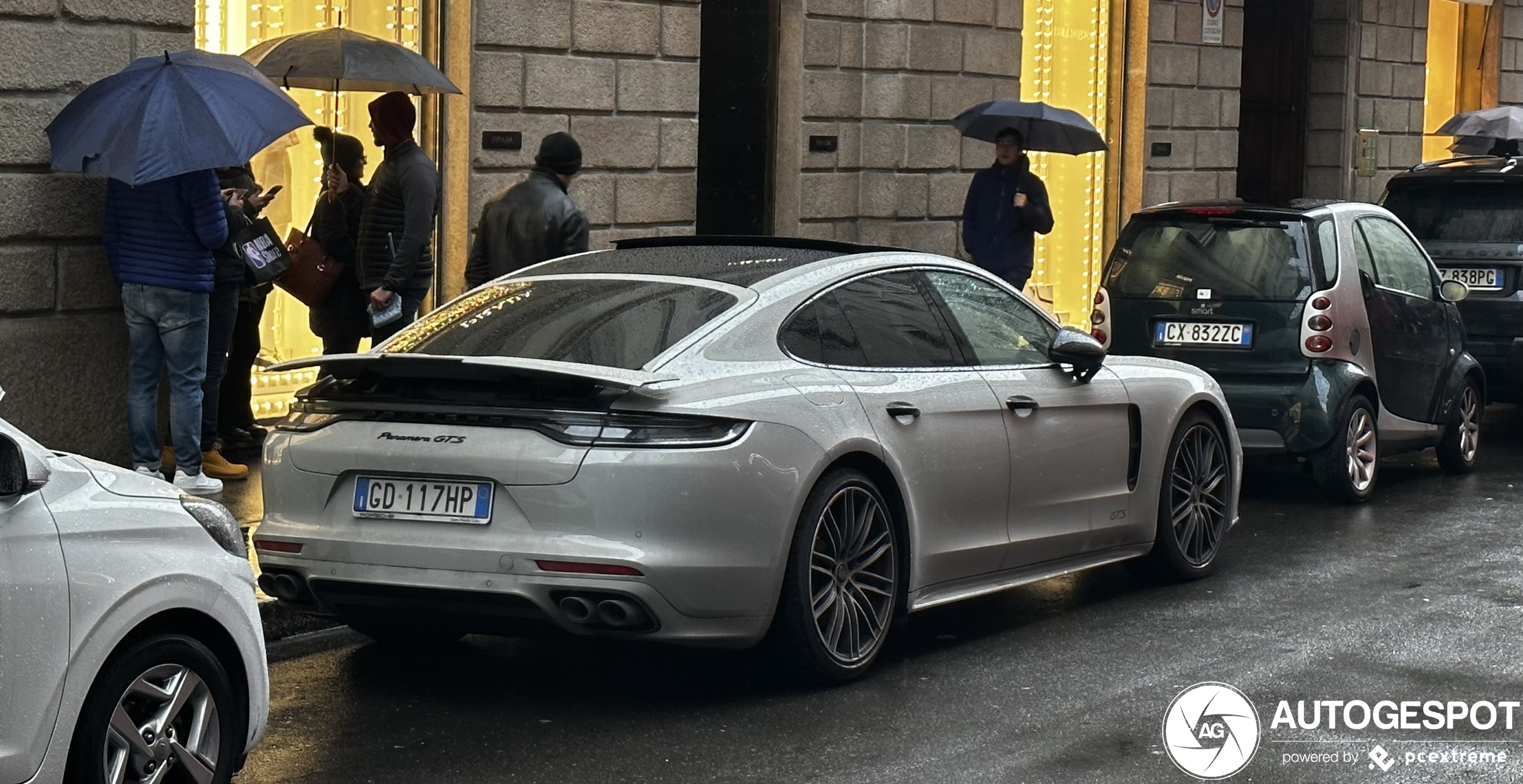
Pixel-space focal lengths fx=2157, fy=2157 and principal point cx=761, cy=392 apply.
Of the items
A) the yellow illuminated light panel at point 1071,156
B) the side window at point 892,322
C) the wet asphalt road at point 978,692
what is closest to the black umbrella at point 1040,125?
the yellow illuminated light panel at point 1071,156

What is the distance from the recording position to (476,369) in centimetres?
631

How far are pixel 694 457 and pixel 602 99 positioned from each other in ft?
27.0

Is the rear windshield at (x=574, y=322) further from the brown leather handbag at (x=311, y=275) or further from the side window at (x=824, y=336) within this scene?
the brown leather handbag at (x=311, y=275)

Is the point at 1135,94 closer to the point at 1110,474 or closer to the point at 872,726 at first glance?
the point at 1110,474

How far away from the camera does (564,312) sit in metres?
6.94

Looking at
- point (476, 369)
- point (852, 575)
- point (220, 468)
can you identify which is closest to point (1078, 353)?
point (852, 575)

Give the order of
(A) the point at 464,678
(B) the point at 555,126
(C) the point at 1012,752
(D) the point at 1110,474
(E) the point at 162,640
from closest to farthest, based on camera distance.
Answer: (E) the point at 162,640 → (C) the point at 1012,752 → (A) the point at 464,678 → (D) the point at 1110,474 → (B) the point at 555,126

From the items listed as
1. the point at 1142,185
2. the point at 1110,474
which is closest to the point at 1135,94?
the point at 1142,185

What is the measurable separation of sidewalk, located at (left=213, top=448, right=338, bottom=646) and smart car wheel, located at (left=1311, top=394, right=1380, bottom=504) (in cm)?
537

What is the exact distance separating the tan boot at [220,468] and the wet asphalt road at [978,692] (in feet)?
11.2

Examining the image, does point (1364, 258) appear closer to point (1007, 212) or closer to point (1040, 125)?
point (1007, 212)

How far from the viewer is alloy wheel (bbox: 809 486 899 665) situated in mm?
6688

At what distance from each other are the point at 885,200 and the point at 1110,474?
8720 millimetres

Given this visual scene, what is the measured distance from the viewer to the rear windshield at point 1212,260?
443 inches
